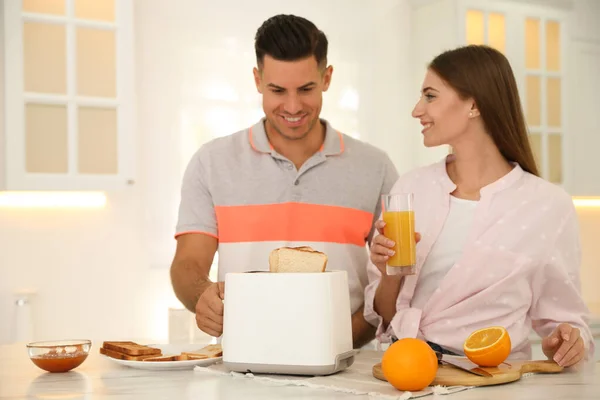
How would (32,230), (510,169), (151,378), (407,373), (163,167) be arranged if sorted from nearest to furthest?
(407,373) < (151,378) < (510,169) < (32,230) < (163,167)

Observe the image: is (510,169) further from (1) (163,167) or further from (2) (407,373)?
(1) (163,167)

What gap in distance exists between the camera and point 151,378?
157cm

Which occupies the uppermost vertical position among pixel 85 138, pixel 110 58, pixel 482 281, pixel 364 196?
pixel 110 58

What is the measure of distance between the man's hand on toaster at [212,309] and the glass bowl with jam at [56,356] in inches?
10.6

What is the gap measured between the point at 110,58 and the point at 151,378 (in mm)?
2358

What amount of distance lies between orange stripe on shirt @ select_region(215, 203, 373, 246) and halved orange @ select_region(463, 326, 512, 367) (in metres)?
0.83

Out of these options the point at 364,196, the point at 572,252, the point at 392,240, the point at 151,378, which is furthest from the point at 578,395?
the point at 364,196

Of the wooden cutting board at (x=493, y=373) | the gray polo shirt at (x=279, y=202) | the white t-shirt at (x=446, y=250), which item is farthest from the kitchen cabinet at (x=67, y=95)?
the wooden cutting board at (x=493, y=373)

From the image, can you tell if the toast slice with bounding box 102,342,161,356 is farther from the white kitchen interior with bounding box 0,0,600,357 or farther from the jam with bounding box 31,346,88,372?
the white kitchen interior with bounding box 0,0,600,357

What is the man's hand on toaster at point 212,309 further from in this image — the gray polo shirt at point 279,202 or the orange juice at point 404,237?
the gray polo shirt at point 279,202

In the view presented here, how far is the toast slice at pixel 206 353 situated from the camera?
66.7 inches

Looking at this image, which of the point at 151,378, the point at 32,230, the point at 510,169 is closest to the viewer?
the point at 151,378

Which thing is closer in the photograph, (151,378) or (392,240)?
(151,378)

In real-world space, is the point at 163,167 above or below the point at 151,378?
above
